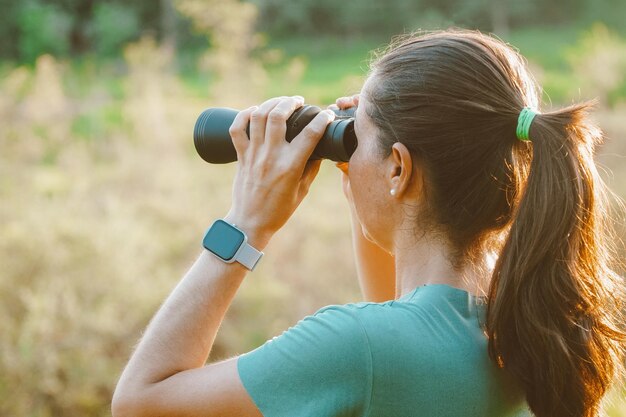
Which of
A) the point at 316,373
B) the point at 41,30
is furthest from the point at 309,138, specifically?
the point at 41,30

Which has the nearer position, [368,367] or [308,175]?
[368,367]

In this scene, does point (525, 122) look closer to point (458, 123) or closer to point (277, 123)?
point (458, 123)

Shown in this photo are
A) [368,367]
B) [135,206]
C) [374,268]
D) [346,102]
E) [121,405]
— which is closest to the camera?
[368,367]

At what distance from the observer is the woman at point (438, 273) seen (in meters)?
1.04

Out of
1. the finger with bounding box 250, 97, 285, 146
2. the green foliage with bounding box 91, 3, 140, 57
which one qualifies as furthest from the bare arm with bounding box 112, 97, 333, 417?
the green foliage with bounding box 91, 3, 140, 57

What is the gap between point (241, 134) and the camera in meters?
1.32

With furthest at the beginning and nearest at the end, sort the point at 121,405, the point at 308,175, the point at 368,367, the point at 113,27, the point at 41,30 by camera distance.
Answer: the point at 113,27 → the point at 41,30 → the point at 308,175 → the point at 121,405 → the point at 368,367

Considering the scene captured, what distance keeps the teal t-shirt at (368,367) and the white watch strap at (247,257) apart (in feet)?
0.57

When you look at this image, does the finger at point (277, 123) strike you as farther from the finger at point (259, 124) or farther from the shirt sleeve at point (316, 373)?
the shirt sleeve at point (316, 373)

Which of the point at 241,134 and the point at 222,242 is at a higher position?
the point at 241,134

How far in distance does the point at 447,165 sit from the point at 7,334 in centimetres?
360

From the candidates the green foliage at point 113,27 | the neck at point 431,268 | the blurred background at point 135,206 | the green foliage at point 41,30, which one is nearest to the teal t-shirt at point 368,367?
the neck at point 431,268

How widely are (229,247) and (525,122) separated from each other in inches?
18.7

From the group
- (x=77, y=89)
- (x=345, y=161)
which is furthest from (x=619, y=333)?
(x=77, y=89)
